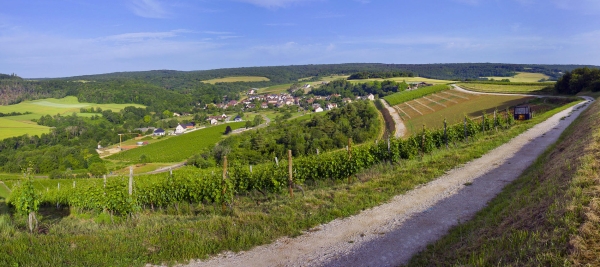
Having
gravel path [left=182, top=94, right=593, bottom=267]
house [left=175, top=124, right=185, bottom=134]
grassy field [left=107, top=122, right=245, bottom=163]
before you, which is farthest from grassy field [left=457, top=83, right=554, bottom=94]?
house [left=175, top=124, right=185, bottom=134]

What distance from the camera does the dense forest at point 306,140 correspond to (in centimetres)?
4912

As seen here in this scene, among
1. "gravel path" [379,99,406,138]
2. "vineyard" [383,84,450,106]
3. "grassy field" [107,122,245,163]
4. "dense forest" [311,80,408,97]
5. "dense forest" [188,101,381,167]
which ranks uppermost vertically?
"dense forest" [311,80,408,97]

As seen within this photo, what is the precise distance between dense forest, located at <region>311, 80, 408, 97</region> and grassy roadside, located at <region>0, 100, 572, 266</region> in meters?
100

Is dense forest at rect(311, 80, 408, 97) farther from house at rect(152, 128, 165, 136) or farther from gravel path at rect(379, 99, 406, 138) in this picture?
house at rect(152, 128, 165, 136)

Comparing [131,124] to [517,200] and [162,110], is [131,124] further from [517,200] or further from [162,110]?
[517,200]

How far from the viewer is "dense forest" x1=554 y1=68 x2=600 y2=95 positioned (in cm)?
4928

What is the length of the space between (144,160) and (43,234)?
2321 inches

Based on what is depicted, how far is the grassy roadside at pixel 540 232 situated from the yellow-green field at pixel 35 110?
335ft

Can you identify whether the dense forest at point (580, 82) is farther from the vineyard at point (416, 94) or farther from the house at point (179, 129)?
the house at point (179, 129)

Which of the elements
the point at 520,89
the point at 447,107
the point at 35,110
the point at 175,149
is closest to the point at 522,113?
the point at 447,107

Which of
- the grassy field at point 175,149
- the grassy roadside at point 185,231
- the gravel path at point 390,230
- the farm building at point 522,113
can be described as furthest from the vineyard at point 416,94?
the grassy roadside at point 185,231

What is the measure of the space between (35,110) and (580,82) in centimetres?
14657

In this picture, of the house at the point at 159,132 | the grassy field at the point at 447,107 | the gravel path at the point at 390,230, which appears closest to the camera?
the gravel path at the point at 390,230

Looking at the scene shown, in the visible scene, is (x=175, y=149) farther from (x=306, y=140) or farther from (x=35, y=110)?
(x=35, y=110)
